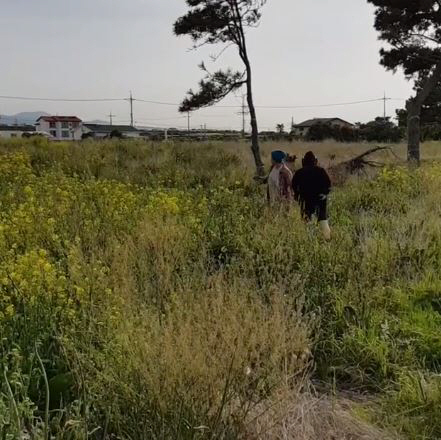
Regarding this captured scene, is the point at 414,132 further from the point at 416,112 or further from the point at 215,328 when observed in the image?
the point at 215,328

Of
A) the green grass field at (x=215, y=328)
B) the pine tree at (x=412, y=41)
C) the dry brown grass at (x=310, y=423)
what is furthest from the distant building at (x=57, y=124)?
the dry brown grass at (x=310, y=423)

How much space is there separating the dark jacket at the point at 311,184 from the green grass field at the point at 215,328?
1669 millimetres

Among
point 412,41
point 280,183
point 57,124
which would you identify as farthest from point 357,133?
point 57,124

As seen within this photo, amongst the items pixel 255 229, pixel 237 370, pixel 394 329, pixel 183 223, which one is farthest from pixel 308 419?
pixel 183 223

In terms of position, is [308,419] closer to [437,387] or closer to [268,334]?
[268,334]

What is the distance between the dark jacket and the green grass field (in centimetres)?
167

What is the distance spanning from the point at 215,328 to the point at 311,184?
582 cm

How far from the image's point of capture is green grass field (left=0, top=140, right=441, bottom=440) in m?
2.70

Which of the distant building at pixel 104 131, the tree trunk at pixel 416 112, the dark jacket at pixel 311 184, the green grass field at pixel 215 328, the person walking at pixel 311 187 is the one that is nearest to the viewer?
the green grass field at pixel 215 328

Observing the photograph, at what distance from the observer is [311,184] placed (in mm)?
8641

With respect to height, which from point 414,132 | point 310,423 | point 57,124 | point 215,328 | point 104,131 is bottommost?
point 310,423

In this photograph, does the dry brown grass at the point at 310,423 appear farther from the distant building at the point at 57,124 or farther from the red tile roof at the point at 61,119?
the red tile roof at the point at 61,119

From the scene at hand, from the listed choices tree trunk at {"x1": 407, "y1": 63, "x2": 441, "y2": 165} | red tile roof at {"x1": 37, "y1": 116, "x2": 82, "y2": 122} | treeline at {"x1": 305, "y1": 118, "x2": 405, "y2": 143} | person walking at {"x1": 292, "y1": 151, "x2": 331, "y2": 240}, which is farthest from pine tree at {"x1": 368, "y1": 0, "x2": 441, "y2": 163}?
red tile roof at {"x1": 37, "y1": 116, "x2": 82, "y2": 122}

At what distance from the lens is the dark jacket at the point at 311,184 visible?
859 cm
